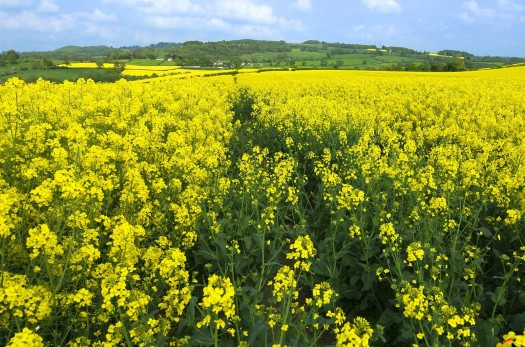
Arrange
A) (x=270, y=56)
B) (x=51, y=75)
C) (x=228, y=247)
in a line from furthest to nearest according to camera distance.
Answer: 1. (x=270, y=56)
2. (x=51, y=75)
3. (x=228, y=247)

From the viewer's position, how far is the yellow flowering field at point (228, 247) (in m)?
2.99

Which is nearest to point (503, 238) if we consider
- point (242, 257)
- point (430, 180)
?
point (430, 180)

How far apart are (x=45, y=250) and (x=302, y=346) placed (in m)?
2.16

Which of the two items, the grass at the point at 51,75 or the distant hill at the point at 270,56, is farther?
the distant hill at the point at 270,56

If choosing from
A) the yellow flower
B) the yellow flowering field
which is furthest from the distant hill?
the yellow flower

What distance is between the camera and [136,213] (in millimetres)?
4855

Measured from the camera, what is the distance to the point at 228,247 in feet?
13.1

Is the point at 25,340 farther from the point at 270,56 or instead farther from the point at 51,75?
the point at 270,56

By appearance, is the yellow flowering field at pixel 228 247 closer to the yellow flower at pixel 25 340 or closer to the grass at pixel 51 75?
the yellow flower at pixel 25 340

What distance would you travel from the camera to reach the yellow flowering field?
299 centimetres

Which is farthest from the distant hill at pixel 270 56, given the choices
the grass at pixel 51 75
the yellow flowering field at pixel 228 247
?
the yellow flowering field at pixel 228 247

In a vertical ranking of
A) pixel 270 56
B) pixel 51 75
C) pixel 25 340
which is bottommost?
pixel 25 340

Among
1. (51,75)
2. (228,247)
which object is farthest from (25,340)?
(51,75)

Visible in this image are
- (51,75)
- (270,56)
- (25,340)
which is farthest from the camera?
(270,56)
